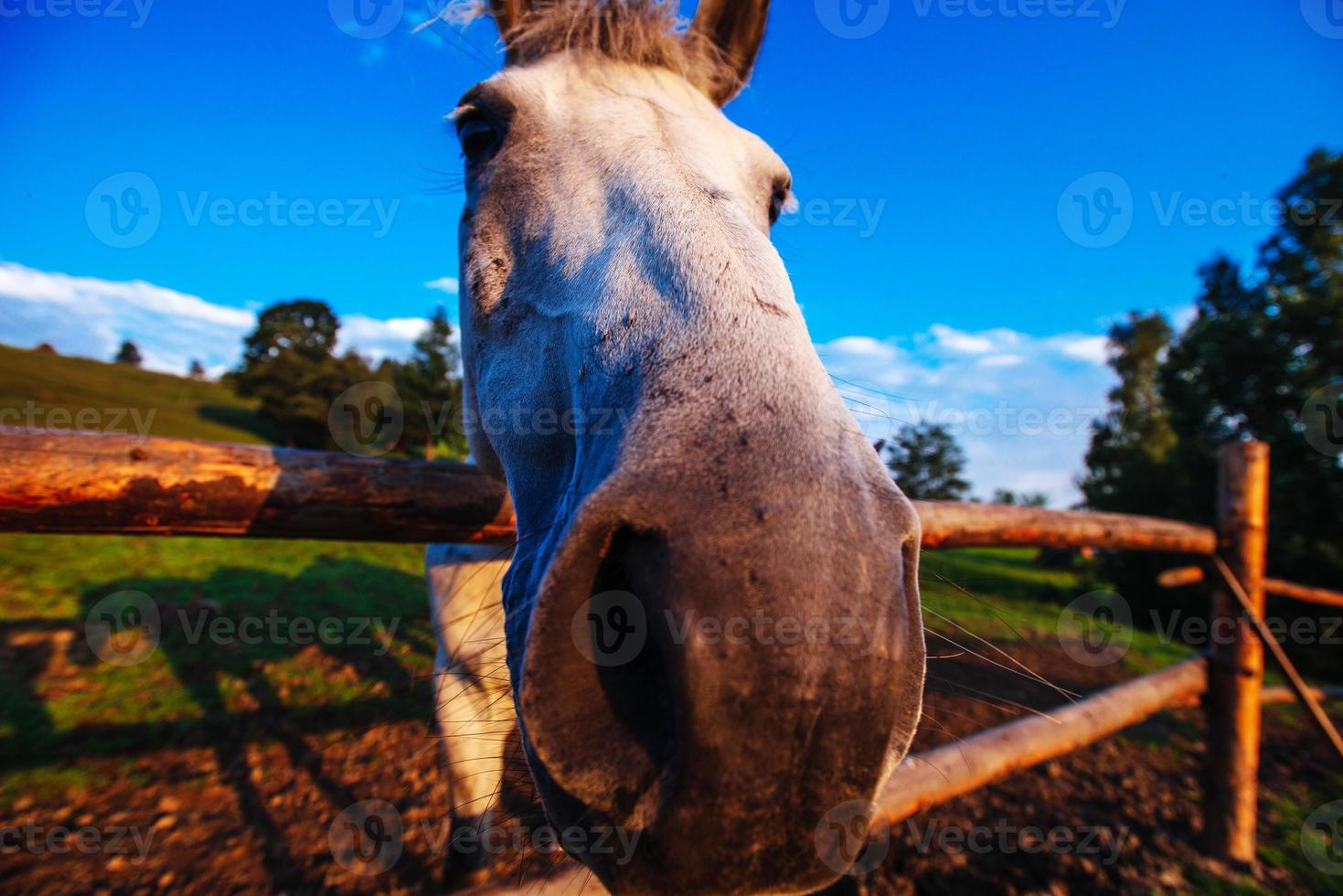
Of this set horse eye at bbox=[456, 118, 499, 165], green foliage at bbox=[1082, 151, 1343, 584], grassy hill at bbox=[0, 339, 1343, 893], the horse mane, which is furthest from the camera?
green foliage at bbox=[1082, 151, 1343, 584]

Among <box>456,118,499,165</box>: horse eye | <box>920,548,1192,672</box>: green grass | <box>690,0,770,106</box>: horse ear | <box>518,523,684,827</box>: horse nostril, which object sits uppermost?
<box>690,0,770,106</box>: horse ear

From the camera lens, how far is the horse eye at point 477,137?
1.91m

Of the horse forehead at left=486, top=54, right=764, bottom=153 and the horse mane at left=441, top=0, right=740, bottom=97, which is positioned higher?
the horse mane at left=441, top=0, right=740, bottom=97

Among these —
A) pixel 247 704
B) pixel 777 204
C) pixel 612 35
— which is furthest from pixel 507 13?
pixel 247 704

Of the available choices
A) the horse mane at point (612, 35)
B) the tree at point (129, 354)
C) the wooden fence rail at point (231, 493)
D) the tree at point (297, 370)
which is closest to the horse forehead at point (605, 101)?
the horse mane at point (612, 35)

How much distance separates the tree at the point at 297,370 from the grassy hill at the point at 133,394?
190cm

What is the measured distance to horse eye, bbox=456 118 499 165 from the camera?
6.26ft

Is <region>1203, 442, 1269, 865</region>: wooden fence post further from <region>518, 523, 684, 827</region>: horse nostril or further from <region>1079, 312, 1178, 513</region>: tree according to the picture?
<region>1079, 312, 1178, 513</region>: tree

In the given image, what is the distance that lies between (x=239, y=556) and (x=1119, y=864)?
36.2ft

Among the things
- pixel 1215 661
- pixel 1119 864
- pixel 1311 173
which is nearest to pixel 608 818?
pixel 1119 864

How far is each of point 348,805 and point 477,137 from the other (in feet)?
12.1

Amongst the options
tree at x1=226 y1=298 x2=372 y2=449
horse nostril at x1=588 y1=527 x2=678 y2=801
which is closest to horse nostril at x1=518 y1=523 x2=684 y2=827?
horse nostril at x1=588 y1=527 x2=678 y2=801

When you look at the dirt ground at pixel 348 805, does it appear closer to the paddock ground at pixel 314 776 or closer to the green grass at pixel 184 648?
the paddock ground at pixel 314 776

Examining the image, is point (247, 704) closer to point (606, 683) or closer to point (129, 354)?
point (606, 683)
